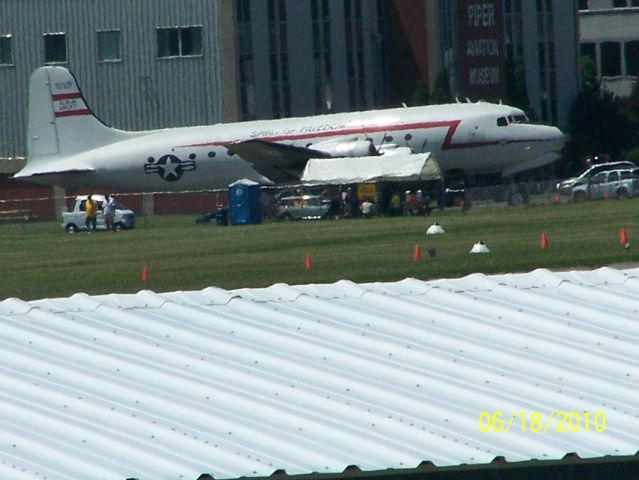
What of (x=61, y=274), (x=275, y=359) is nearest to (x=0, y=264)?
(x=61, y=274)

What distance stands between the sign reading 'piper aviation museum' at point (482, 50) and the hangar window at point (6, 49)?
26.5 meters

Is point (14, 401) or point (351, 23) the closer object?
point (14, 401)

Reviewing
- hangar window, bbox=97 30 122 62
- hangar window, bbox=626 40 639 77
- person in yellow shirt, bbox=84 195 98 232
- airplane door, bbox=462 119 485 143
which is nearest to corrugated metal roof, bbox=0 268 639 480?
person in yellow shirt, bbox=84 195 98 232

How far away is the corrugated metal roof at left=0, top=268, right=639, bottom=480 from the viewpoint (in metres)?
7.47

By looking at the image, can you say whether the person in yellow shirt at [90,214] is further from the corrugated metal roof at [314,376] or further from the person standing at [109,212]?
the corrugated metal roof at [314,376]

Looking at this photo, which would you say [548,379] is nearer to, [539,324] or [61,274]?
[539,324]

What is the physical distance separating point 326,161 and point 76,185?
1349 cm

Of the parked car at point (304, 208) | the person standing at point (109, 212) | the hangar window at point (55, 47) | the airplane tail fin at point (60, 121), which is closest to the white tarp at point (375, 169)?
the parked car at point (304, 208)

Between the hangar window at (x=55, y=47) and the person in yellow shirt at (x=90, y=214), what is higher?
the hangar window at (x=55, y=47)

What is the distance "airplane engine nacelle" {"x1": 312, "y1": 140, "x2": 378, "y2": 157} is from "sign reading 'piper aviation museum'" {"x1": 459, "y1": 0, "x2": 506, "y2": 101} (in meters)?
16.8

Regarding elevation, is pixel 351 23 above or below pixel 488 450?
above

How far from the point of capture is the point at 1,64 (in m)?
86.4

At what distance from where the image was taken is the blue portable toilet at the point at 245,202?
59781mm
